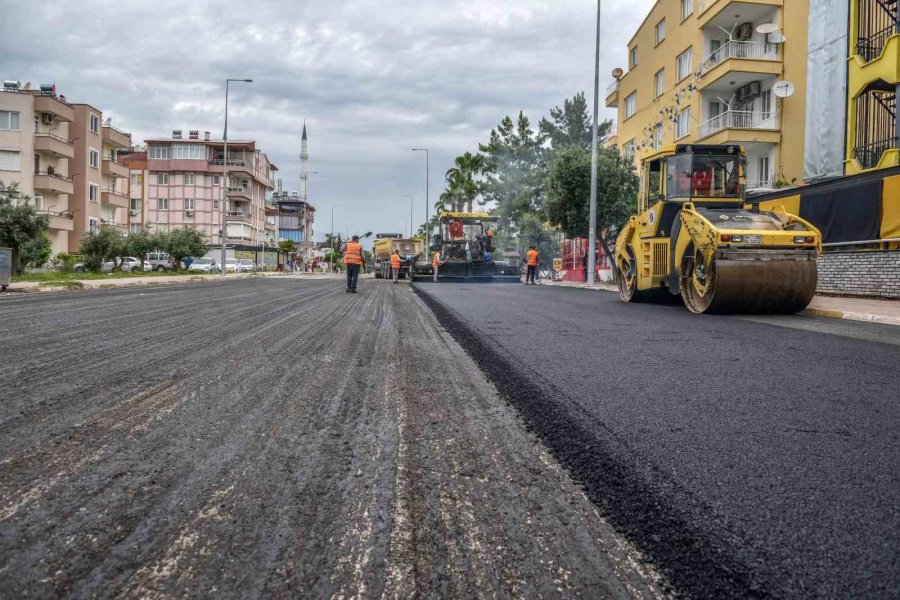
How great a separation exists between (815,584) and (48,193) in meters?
49.0

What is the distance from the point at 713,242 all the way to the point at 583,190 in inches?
731

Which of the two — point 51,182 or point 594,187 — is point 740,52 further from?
point 51,182

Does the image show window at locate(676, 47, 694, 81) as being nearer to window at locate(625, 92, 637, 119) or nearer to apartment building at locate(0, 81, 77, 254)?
window at locate(625, 92, 637, 119)

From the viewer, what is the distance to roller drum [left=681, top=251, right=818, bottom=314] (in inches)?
405

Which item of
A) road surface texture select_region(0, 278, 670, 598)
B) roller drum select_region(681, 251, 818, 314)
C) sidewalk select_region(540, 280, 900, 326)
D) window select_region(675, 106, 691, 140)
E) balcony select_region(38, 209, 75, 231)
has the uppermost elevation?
window select_region(675, 106, 691, 140)

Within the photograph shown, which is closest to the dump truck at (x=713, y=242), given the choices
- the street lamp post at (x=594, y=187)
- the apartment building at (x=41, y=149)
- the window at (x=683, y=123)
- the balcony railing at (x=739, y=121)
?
the street lamp post at (x=594, y=187)

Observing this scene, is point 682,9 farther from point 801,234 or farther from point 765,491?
point 765,491

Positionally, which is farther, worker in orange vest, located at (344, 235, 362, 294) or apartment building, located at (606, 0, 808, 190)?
apartment building, located at (606, 0, 808, 190)

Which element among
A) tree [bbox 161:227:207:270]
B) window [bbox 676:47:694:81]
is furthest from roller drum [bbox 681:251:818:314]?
tree [bbox 161:227:207:270]

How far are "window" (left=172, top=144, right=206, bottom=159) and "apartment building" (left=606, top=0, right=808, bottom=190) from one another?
5457 centimetres

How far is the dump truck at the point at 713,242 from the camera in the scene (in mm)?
10320

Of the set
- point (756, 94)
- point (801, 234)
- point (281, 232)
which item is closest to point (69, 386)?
point (801, 234)

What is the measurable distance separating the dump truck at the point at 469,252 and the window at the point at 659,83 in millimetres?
10351

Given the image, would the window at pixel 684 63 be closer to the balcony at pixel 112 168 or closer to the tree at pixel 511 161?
the tree at pixel 511 161
